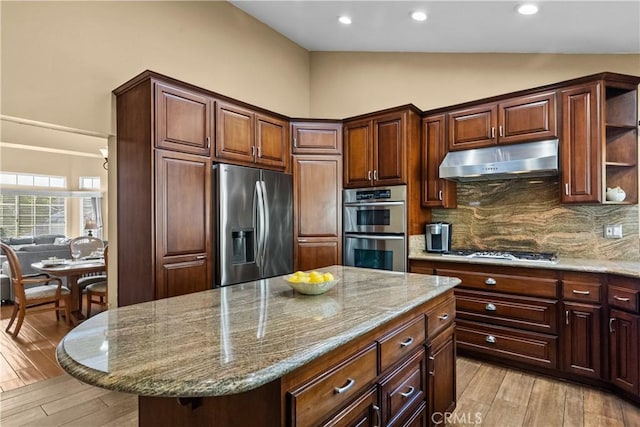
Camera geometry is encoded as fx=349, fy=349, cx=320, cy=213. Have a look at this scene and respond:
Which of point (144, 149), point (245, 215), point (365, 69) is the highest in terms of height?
point (365, 69)

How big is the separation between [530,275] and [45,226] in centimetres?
1069

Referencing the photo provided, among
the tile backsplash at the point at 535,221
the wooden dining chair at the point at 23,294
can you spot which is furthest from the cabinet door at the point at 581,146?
the wooden dining chair at the point at 23,294

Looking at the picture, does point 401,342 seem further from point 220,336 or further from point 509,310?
point 509,310

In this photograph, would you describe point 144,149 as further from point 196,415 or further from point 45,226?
point 45,226

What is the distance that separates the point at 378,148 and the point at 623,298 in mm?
2337

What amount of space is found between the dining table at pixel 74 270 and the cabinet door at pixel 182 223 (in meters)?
2.27

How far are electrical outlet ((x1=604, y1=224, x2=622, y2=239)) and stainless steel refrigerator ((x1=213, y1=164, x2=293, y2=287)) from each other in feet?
9.49

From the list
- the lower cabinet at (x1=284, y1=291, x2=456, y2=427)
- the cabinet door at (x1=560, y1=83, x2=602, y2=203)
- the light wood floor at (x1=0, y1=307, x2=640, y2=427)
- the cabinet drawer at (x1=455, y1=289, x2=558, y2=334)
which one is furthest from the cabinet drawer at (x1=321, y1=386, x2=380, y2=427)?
the cabinet door at (x1=560, y1=83, x2=602, y2=203)

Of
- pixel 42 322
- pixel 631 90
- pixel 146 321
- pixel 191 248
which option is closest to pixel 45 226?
pixel 42 322

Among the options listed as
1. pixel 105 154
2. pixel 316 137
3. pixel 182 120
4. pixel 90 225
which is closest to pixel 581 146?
pixel 316 137

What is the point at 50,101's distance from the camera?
2.62m

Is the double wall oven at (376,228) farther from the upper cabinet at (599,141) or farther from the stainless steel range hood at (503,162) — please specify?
the upper cabinet at (599,141)

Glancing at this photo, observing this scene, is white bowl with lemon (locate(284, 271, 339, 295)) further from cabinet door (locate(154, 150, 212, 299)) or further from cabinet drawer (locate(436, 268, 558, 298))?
cabinet drawer (locate(436, 268, 558, 298))

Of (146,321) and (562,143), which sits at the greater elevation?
(562,143)
